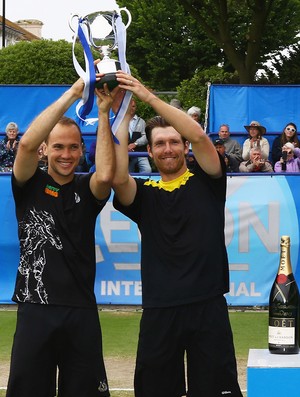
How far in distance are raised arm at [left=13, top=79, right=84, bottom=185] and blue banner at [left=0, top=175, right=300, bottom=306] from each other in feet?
18.9

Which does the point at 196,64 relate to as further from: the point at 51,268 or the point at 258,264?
the point at 51,268

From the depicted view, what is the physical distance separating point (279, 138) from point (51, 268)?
447 inches

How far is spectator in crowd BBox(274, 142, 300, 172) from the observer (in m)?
15.0

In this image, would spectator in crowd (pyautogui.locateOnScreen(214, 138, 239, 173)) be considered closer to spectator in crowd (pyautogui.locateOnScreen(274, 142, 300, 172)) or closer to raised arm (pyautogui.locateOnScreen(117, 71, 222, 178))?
spectator in crowd (pyautogui.locateOnScreen(274, 142, 300, 172))

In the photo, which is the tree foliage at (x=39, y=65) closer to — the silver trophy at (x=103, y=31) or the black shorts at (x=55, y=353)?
the silver trophy at (x=103, y=31)

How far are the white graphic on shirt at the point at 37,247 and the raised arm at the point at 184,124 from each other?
815 mm

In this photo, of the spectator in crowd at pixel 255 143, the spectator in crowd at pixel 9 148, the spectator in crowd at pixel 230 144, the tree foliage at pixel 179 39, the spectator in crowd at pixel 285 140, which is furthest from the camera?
the tree foliage at pixel 179 39

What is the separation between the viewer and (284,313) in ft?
16.6

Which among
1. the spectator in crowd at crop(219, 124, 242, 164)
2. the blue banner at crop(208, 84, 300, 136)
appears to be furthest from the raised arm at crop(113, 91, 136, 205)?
the blue banner at crop(208, 84, 300, 136)

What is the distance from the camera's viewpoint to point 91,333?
18.1 feet

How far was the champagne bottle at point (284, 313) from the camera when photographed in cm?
493

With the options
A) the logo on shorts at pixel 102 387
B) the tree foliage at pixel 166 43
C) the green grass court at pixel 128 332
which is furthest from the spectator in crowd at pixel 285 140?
the tree foliage at pixel 166 43

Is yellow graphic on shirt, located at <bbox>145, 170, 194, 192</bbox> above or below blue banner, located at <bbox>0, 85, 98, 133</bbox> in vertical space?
below

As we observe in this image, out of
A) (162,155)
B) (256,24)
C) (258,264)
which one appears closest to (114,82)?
(162,155)
